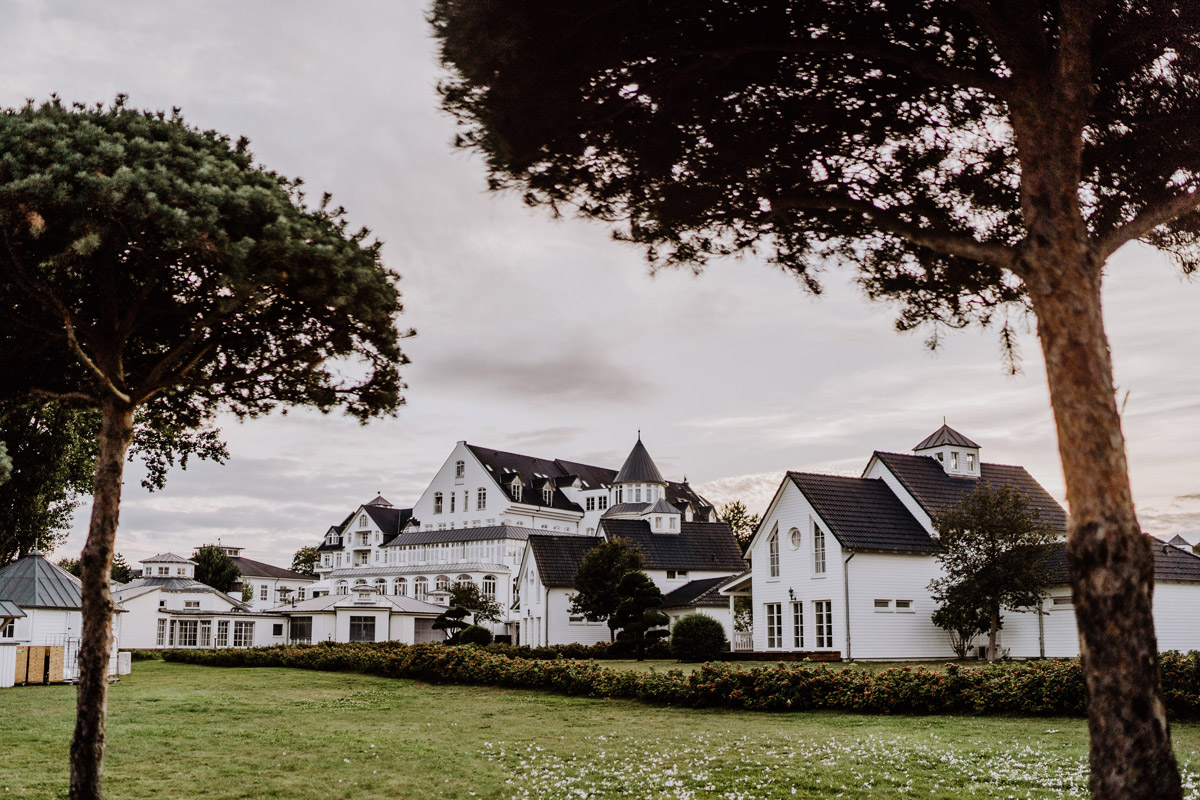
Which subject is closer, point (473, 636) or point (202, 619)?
point (473, 636)

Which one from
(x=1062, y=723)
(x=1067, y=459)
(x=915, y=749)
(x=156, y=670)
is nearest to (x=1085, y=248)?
(x=1067, y=459)

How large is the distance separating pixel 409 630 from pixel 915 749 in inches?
2002

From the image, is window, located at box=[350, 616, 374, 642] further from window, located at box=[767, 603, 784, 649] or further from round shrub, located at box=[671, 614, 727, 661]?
window, located at box=[767, 603, 784, 649]

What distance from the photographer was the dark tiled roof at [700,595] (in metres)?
46.7

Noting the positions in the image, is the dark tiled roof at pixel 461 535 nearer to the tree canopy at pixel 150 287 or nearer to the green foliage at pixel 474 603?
the green foliage at pixel 474 603

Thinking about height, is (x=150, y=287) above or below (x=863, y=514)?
above

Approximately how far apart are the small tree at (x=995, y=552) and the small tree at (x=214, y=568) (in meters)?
71.6

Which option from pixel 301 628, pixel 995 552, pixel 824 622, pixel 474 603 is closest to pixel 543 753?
pixel 995 552

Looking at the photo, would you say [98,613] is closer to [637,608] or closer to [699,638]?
[699,638]

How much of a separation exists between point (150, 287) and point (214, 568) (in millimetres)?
83321

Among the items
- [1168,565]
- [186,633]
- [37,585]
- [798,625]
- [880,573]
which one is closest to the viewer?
[37,585]

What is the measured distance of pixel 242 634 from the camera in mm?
68688

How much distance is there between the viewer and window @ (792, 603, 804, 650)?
33.8 metres

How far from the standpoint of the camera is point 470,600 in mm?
58375
